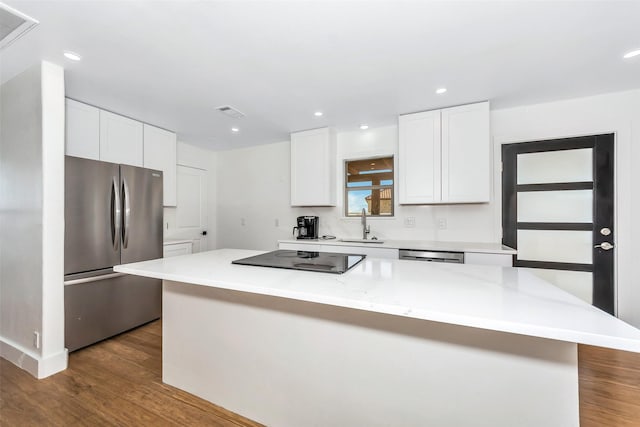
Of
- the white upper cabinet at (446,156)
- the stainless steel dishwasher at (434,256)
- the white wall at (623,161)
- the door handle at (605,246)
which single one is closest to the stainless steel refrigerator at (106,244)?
the stainless steel dishwasher at (434,256)

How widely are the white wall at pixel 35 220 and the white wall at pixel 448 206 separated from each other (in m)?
2.57

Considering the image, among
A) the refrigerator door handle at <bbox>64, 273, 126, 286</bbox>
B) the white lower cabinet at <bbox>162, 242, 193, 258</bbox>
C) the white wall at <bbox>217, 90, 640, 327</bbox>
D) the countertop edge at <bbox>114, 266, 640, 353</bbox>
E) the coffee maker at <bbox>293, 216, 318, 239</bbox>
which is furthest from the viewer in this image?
the coffee maker at <bbox>293, 216, 318, 239</bbox>

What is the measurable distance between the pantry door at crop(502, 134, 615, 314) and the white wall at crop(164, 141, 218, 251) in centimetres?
443

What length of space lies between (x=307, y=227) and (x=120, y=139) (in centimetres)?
247

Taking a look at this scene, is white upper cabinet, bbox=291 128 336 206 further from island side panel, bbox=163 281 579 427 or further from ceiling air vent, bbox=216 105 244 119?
island side panel, bbox=163 281 579 427

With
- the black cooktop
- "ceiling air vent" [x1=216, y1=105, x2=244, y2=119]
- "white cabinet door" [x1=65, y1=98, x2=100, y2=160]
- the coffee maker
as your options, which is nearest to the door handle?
the black cooktop

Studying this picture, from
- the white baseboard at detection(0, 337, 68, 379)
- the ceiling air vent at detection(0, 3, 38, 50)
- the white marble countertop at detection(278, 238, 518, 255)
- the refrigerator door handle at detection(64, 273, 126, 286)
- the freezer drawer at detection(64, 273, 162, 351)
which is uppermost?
the ceiling air vent at detection(0, 3, 38, 50)

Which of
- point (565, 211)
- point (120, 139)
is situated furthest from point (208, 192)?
point (565, 211)

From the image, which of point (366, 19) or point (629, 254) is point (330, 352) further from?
point (629, 254)

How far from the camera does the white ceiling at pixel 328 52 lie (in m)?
1.48

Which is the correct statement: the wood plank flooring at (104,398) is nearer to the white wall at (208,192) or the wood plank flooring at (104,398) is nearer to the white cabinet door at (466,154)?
the white wall at (208,192)

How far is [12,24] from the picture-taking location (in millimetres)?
1596

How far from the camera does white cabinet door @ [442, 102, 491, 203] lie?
8.83 feet

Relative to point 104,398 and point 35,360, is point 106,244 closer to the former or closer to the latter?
point 35,360
